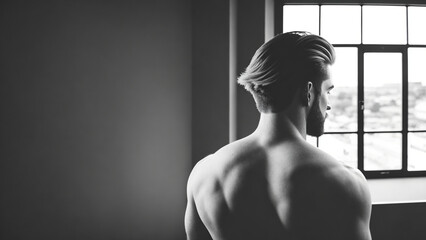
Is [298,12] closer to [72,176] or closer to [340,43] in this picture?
[340,43]

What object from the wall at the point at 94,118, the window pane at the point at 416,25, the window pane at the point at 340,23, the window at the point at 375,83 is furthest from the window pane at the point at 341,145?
the wall at the point at 94,118

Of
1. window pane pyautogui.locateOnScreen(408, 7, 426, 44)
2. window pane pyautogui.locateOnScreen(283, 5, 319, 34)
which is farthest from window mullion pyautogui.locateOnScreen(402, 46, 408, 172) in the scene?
window pane pyautogui.locateOnScreen(283, 5, 319, 34)

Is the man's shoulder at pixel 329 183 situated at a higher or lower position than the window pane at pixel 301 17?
lower

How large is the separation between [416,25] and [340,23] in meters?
0.62

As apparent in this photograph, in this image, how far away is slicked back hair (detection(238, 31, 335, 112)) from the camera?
848 mm

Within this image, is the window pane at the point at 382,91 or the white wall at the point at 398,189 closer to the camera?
the white wall at the point at 398,189

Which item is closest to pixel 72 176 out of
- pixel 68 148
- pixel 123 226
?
pixel 68 148

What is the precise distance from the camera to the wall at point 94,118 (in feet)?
9.10

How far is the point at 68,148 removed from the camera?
111 inches

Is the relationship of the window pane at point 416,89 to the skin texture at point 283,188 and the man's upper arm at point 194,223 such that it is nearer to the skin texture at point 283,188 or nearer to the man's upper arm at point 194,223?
the skin texture at point 283,188

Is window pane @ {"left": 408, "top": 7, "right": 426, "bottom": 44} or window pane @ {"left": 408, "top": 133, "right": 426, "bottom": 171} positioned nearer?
window pane @ {"left": 408, "top": 7, "right": 426, "bottom": 44}

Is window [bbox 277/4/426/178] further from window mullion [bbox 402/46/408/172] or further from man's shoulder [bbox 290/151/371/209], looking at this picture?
man's shoulder [bbox 290/151/371/209]

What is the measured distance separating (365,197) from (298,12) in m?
2.53

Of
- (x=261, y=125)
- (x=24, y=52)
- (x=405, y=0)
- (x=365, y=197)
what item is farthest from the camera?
(x=405, y=0)
